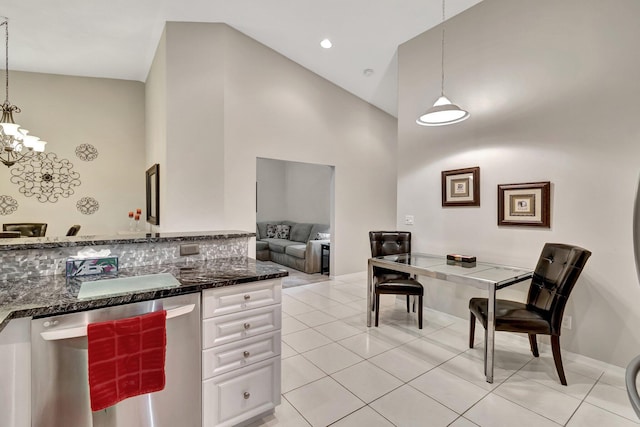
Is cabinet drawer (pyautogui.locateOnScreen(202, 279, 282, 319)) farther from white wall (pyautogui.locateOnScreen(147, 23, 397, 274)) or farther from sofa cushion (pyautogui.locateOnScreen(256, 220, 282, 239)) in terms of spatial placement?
sofa cushion (pyautogui.locateOnScreen(256, 220, 282, 239))

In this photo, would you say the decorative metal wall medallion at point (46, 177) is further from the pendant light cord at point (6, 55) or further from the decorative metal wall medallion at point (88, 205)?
the pendant light cord at point (6, 55)

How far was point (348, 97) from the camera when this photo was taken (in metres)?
5.44

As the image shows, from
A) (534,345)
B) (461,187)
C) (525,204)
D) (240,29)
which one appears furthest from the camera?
(240,29)

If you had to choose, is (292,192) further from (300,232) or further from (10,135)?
(10,135)

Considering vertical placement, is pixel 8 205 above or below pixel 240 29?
below

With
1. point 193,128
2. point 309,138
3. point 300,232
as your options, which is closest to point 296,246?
point 300,232

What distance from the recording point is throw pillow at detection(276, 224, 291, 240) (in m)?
7.45

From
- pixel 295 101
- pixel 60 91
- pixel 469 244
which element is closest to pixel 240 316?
pixel 469 244

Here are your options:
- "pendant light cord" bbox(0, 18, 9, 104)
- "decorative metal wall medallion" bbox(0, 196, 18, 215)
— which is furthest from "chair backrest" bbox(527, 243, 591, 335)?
"decorative metal wall medallion" bbox(0, 196, 18, 215)

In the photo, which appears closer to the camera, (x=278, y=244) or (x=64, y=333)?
(x=64, y=333)

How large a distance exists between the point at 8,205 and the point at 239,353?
18.3 ft

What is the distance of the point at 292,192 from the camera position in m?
8.04

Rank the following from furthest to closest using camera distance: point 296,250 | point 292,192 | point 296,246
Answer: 1. point 292,192
2. point 296,246
3. point 296,250

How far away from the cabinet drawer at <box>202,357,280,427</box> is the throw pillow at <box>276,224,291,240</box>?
5.62 meters
